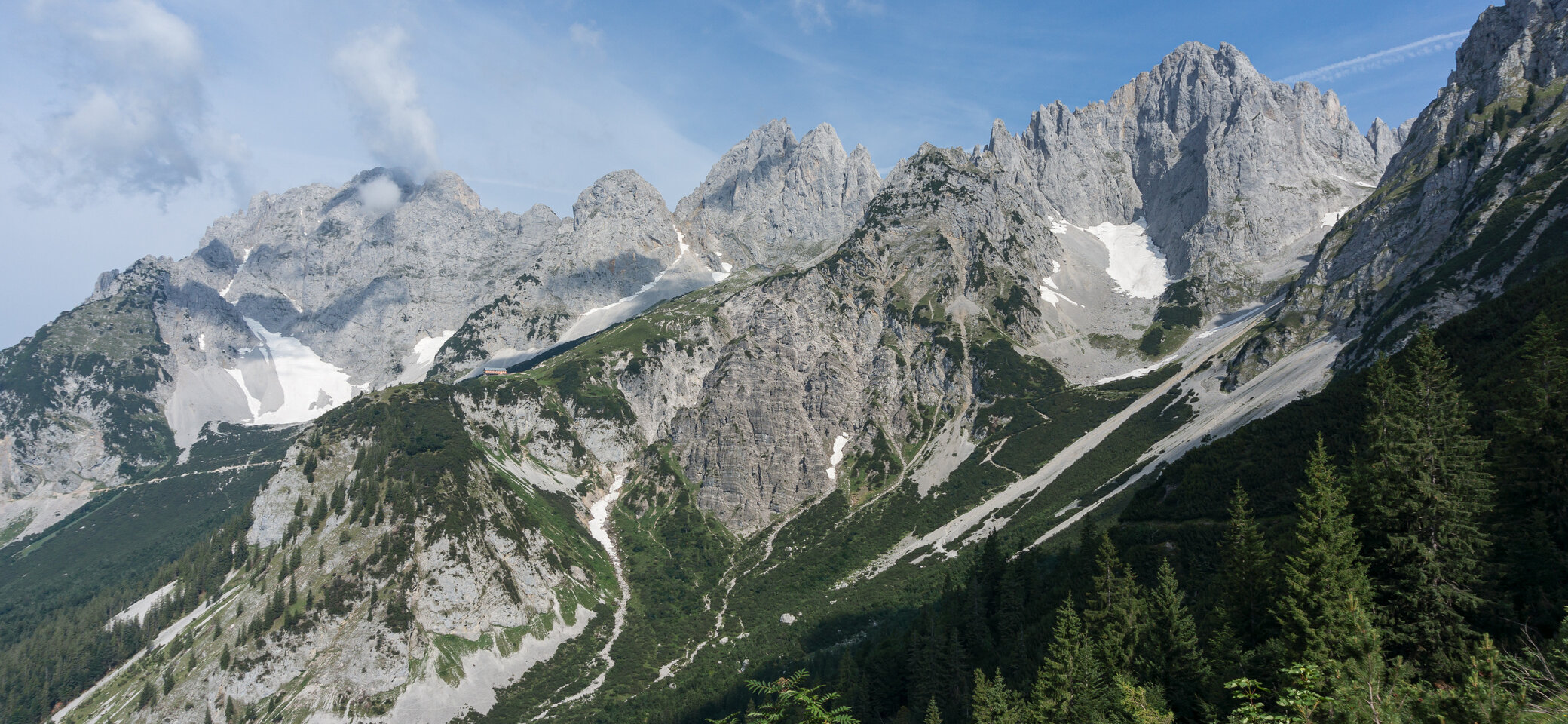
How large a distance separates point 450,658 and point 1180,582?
182 metres

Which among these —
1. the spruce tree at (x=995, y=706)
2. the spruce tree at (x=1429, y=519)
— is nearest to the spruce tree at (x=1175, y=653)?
the spruce tree at (x=995, y=706)

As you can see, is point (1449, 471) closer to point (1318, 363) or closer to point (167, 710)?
point (1318, 363)

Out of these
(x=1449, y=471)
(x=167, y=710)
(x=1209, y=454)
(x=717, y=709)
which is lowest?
(x=717, y=709)

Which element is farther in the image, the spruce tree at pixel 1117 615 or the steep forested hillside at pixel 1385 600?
the spruce tree at pixel 1117 615

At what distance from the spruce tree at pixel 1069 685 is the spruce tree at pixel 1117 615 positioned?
1532 mm

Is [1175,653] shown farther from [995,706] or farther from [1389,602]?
[1389,602]

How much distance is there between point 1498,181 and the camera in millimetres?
194250

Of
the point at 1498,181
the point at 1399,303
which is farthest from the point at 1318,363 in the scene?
the point at 1498,181

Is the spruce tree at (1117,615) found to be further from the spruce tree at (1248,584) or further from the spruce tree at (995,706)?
the spruce tree at (995,706)

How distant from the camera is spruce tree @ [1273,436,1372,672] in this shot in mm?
32812

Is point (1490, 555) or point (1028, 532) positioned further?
point (1028, 532)

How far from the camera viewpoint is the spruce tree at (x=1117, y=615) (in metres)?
53.5

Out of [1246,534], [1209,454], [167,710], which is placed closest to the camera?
[1246,534]

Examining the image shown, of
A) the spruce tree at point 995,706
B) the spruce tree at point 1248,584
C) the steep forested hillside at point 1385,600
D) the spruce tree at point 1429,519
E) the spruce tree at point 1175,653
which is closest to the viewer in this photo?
the steep forested hillside at point 1385,600
